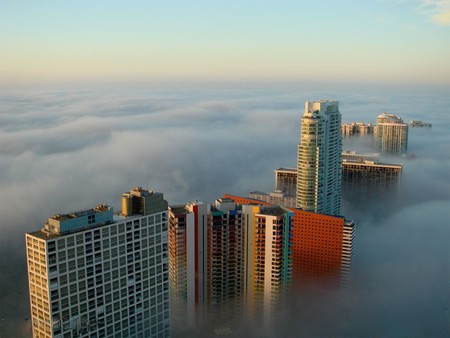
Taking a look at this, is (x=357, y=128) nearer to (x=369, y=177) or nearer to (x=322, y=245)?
(x=369, y=177)

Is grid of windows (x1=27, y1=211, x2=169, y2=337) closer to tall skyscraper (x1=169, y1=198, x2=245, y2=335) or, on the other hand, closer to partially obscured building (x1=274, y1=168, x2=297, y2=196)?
tall skyscraper (x1=169, y1=198, x2=245, y2=335)

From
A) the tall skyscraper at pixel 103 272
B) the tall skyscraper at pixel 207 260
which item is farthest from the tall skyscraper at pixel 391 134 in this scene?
the tall skyscraper at pixel 103 272

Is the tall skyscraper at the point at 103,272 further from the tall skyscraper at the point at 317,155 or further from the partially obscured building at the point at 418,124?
the partially obscured building at the point at 418,124

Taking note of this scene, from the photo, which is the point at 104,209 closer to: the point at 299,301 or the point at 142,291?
the point at 142,291

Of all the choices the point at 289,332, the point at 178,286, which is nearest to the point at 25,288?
the point at 178,286

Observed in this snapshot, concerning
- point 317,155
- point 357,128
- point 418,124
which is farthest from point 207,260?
point 357,128
